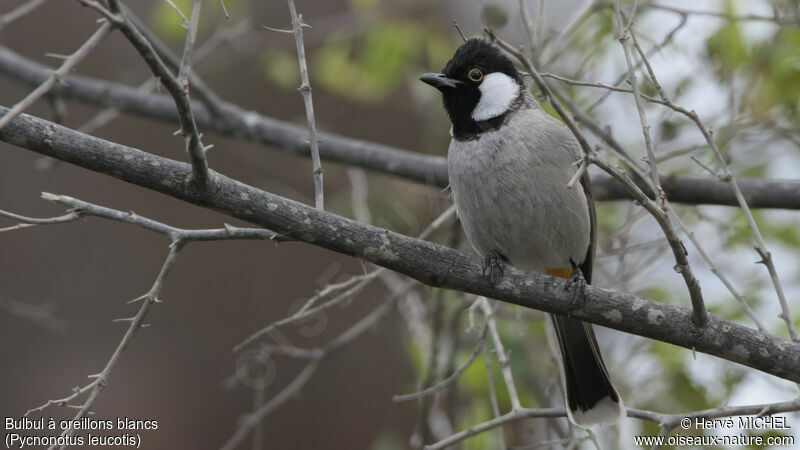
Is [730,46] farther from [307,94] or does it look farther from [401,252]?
[307,94]

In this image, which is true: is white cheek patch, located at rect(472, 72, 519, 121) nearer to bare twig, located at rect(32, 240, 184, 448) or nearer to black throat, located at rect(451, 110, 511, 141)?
black throat, located at rect(451, 110, 511, 141)

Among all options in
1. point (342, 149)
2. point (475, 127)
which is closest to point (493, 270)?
point (475, 127)

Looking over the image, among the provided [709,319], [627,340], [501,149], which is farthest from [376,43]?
[709,319]

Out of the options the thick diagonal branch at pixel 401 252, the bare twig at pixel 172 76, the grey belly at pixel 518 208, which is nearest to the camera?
the bare twig at pixel 172 76

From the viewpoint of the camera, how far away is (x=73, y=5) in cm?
628

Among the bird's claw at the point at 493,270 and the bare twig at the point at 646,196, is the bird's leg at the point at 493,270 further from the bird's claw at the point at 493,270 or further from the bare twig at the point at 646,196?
the bare twig at the point at 646,196

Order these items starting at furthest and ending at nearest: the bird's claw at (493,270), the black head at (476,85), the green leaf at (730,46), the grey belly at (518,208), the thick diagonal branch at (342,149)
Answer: the green leaf at (730,46) < the thick diagonal branch at (342,149) < the black head at (476,85) < the grey belly at (518,208) < the bird's claw at (493,270)

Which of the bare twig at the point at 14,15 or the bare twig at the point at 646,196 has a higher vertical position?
the bare twig at the point at 14,15

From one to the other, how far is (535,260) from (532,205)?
1.21 ft

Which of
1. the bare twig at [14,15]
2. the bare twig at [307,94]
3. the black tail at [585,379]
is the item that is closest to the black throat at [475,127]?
the black tail at [585,379]

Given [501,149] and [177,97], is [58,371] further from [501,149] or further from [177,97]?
[177,97]

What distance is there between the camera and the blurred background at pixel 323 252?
13.2 feet

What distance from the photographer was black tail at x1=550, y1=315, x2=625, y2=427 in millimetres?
3566

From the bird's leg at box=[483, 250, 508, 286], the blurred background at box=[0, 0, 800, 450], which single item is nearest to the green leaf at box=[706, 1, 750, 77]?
the blurred background at box=[0, 0, 800, 450]
